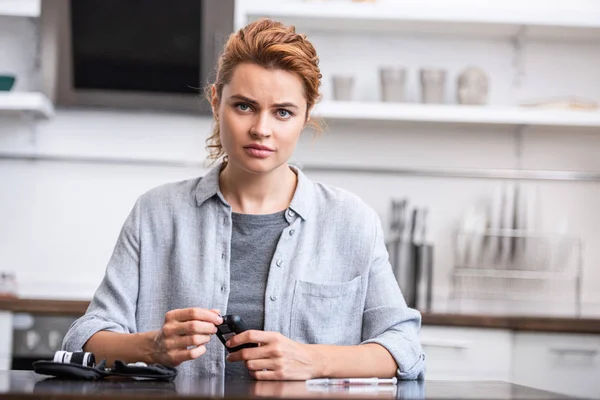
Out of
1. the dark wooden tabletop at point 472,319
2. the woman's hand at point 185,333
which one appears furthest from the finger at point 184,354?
the dark wooden tabletop at point 472,319

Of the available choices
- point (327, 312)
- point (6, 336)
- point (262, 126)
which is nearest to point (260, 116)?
point (262, 126)

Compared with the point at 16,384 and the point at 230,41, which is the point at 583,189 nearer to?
the point at 230,41

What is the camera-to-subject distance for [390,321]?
1687 mm

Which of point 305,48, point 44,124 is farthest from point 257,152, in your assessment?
point 44,124

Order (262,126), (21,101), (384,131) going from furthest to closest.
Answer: (384,131) → (21,101) → (262,126)

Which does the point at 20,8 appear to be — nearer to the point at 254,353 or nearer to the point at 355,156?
the point at 355,156

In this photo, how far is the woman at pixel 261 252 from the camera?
1644 millimetres

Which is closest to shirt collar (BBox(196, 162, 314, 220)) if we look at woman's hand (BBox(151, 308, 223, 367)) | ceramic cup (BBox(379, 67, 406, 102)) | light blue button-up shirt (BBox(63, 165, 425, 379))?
light blue button-up shirt (BBox(63, 165, 425, 379))

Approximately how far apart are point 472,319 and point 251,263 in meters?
1.17

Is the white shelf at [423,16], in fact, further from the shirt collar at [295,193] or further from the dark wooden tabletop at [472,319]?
the shirt collar at [295,193]

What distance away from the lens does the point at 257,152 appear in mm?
1658

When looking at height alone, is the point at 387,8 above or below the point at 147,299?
above

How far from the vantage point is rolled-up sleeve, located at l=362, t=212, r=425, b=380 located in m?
1.59

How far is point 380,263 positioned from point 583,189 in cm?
182
